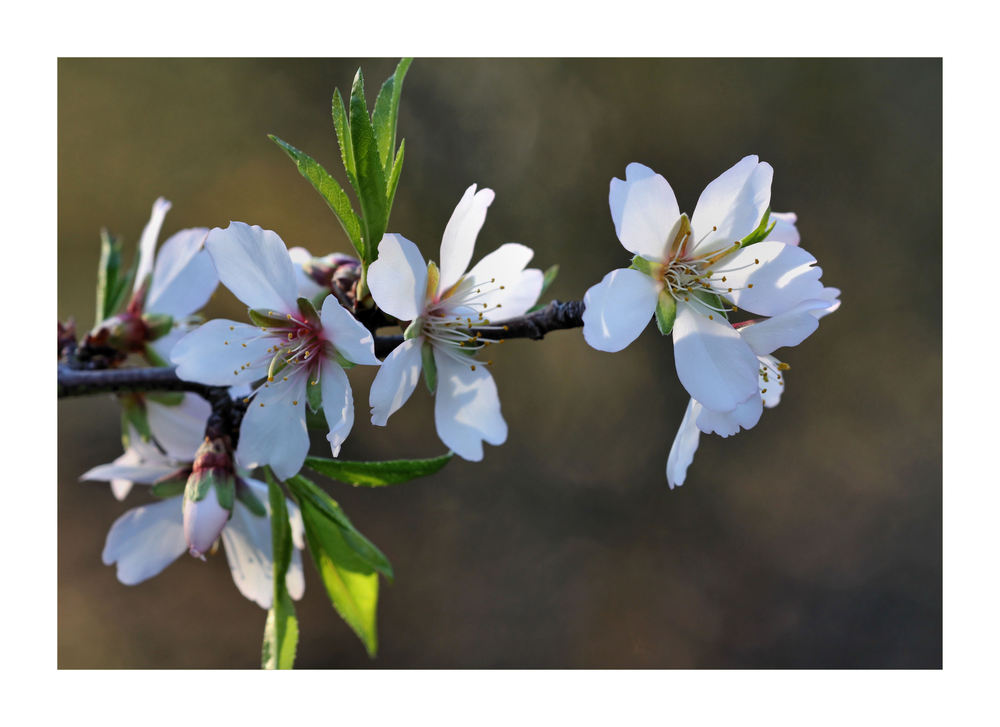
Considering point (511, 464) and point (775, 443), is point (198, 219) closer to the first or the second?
point (511, 464)

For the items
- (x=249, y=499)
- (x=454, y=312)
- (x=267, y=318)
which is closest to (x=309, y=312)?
(x=267, y=318)

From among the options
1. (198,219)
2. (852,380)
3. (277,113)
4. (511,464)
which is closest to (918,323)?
(852,380)

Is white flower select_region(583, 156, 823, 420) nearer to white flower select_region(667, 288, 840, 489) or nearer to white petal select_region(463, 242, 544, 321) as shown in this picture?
white flower select_region(667, 288, 840, 489)

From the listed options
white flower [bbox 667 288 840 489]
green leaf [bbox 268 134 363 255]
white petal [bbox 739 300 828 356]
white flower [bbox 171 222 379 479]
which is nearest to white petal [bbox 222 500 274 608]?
white flower [bbox 171 222 379 479]

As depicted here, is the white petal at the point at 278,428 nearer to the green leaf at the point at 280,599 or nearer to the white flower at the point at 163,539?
the green leaf at the point at 280,599

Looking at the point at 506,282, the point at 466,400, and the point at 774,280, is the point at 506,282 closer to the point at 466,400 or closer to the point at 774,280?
the point at 466,400

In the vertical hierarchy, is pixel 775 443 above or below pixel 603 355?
below

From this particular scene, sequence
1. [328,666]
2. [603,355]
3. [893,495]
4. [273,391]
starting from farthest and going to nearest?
[603,355] → [893,495] → [328,666] → [273,391]
